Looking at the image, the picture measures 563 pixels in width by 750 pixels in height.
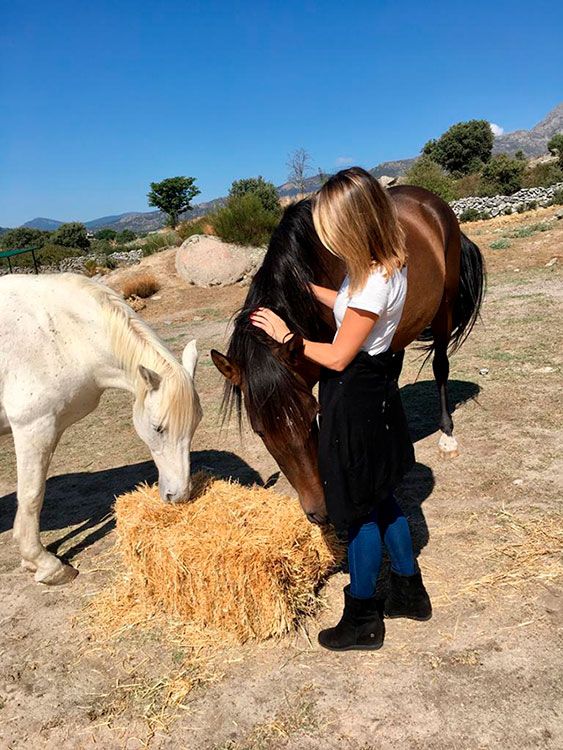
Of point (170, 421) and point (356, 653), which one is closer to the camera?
point (356, 653)

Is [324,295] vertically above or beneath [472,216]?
above

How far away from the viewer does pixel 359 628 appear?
90.4 inches

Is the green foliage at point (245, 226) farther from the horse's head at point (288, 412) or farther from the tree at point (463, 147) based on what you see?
the tree at point (463, 147)

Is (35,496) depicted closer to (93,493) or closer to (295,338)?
(93,493)

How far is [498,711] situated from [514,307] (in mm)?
7058

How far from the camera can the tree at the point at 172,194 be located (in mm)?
47312

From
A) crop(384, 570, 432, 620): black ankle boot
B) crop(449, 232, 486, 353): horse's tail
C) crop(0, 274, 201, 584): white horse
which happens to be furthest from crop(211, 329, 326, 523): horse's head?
crop(449, 232, 486, 353): horse's tail

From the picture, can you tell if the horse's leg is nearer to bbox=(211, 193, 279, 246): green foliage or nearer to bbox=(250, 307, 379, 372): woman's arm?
bbox=(250, 307, 379, 372): woman's arm

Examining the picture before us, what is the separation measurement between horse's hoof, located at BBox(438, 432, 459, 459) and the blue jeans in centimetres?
184

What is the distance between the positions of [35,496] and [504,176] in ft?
107

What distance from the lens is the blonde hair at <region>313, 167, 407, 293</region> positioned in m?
1.94

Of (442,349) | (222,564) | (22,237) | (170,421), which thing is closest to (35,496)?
(170,421)

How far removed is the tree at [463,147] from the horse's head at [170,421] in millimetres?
47271

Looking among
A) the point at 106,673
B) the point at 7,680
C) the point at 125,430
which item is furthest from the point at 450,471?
the point at 125,430
